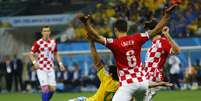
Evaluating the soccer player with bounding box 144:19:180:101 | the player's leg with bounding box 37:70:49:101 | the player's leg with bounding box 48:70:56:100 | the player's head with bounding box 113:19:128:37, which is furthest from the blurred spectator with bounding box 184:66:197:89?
the player's head with bounding box 113:19:128:37

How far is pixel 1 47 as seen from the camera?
34.0 meters

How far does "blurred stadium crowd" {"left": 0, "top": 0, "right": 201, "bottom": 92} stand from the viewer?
2922cm

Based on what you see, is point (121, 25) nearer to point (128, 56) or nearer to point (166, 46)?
point (128, 56)

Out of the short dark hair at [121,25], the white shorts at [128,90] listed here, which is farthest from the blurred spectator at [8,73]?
the short dark hair at [121,25]

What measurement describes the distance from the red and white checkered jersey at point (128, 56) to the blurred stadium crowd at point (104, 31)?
671 inches

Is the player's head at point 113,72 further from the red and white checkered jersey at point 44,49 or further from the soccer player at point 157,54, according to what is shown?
the red and white checkered jersey at point 44,49

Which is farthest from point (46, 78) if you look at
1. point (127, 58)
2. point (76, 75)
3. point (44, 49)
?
point (76, 75)

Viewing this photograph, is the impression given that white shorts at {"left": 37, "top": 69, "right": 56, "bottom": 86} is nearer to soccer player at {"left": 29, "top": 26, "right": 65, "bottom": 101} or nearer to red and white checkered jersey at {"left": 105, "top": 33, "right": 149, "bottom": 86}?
soccer player at {"left": 29, "top": 26, "right": 65, "bottom": 101}

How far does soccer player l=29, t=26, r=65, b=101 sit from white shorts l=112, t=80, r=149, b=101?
703 centimetres

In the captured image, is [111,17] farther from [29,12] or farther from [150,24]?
[150,24]

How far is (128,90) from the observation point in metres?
10.7

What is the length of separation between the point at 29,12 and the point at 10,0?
166 centimetres

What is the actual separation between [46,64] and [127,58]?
299 inches

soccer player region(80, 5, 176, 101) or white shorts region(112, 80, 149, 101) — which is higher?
soccer player region(80, 5, 176, 101)
